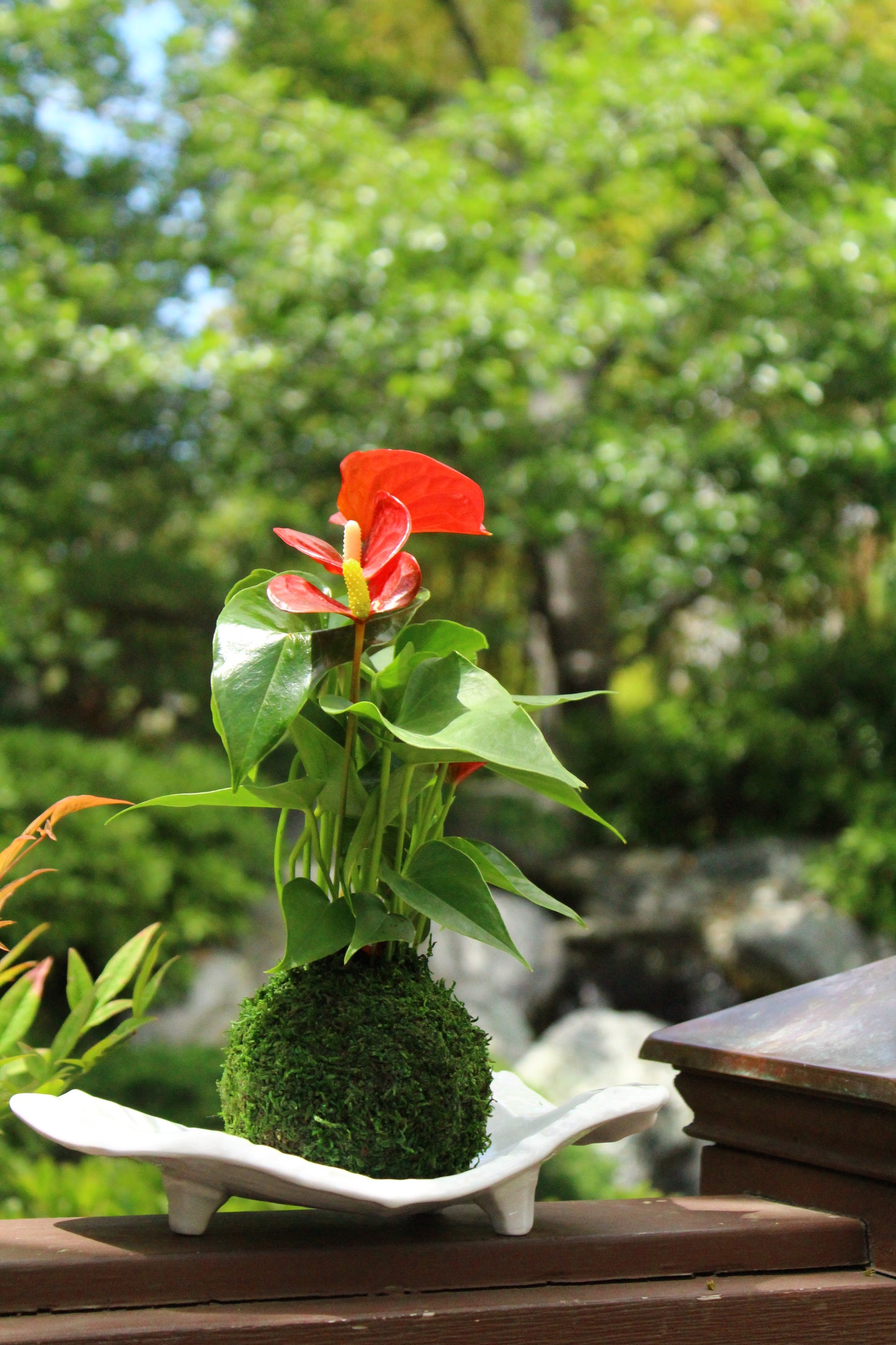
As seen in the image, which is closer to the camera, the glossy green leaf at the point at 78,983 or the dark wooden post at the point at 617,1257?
the dark wooden post at the point at 617,1257

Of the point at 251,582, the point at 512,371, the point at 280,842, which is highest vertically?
A: the point at 251,582

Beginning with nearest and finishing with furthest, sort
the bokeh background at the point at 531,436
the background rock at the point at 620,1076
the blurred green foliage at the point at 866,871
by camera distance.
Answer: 1. the background rock at the point at 620,1076
2. the bokeh background at the point at 531,436
3. the blurred green foliage at the point at 866,871

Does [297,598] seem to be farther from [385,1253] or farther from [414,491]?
[385,1253]

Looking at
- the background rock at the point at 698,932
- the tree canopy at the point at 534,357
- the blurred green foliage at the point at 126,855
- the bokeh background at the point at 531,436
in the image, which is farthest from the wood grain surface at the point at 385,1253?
the background rock at the point at 698,932

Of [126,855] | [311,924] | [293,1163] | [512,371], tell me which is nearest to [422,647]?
[311,924]

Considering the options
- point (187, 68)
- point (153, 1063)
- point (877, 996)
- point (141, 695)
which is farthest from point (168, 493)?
point (877, 996)

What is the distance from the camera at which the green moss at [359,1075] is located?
2.73ft

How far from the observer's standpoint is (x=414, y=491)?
2.95ft

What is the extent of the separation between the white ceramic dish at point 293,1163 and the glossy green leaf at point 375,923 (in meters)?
0.15

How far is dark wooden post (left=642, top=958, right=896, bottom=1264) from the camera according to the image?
3.07ft

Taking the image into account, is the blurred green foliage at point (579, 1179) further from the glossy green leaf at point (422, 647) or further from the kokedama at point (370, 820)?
the glossy green leaf at point (422, 647)

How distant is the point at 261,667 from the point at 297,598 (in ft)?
0.21

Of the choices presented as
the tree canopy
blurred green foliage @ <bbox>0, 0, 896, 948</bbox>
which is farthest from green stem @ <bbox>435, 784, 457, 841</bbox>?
blurred green foliage @ <bbox>0, 0, 896, 948</bbox>

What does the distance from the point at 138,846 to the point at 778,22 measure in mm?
5702
